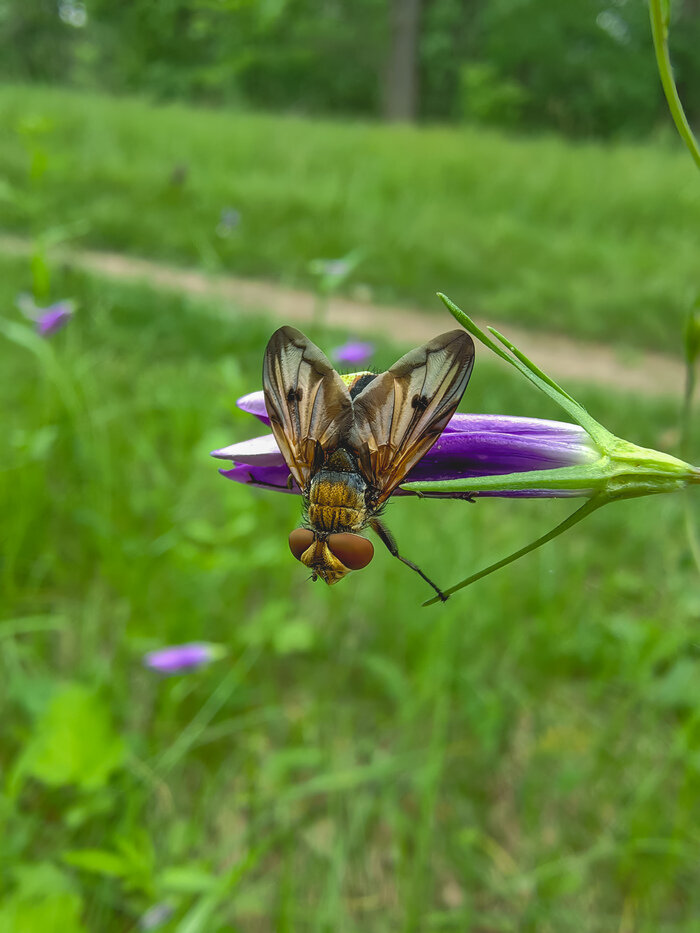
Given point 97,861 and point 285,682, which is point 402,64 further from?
point 97,861

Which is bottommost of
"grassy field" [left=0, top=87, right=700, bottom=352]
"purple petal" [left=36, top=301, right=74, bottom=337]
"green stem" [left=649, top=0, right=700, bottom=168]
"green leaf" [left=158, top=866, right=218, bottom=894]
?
"green leaf" [left=158, top=866, right=218, bottom=894]

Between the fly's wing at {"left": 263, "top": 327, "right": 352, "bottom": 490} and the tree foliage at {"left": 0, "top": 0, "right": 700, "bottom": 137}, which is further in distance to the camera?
the tree foliage at {"left": 0, "top": 0, "right": 700, "bottom": 137}

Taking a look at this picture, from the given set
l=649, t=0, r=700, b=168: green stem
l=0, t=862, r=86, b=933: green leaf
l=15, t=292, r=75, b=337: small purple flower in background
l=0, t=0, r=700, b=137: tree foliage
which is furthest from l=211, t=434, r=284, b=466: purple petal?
l=0, t=0, r=700, b=137: tree foliage

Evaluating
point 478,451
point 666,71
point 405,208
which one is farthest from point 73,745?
point 405,208

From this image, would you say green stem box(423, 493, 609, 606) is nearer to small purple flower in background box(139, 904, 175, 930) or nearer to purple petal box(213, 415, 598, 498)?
purple petal box(213, 415, 598, 498)

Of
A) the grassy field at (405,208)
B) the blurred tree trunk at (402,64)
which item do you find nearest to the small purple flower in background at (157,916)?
the grassy field at (405,208)

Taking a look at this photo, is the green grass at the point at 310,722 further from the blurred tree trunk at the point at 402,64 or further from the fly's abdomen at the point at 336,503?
the blurred tree trunk at the point at 402,64
